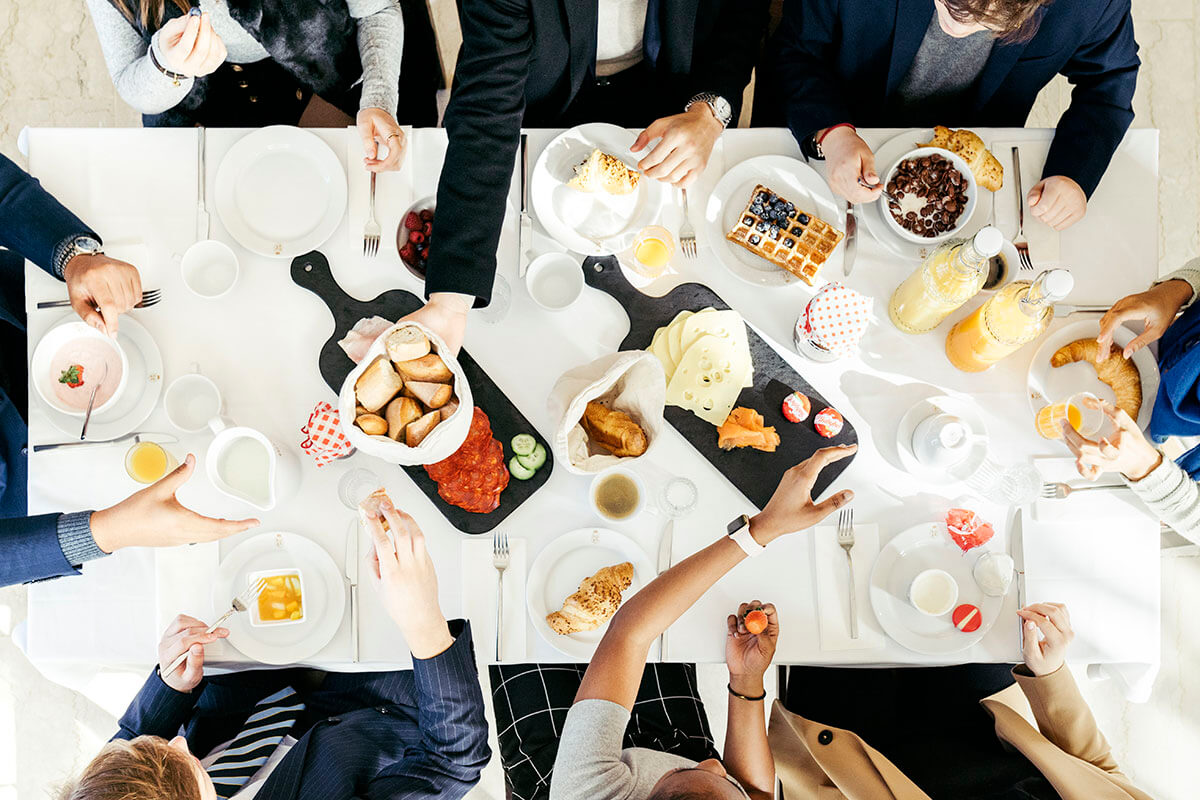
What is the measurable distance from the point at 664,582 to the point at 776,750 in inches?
20.4

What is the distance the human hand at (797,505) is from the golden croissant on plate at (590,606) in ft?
0.89

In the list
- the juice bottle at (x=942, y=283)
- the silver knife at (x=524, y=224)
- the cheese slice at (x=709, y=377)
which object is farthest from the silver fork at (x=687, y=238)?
the juice bottle at (x=942, y=283)

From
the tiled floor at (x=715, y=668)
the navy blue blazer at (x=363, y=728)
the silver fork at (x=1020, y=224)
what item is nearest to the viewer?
the navy blue blazer at (x=363, y=728)

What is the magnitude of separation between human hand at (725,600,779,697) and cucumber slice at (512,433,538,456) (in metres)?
0.49

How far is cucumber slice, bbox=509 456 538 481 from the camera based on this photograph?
151cm

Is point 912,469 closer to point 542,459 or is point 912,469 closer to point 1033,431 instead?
point 1033,431

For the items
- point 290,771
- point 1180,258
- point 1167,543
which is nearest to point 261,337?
point 290,771

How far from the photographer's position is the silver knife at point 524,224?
155cm

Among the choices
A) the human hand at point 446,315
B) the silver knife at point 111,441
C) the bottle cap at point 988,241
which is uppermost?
the bottle cap at point 988,241

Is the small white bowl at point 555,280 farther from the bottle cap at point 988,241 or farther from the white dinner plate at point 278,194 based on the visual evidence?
the bottle cap at point 988,241

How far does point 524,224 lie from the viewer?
1.55 m

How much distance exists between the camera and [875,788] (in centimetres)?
152

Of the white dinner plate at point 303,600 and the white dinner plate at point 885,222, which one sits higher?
the white dinner plate at point 885,222

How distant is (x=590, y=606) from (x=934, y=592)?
0.63m
